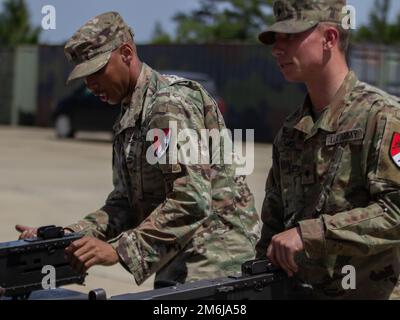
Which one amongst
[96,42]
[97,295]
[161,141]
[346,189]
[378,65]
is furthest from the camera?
[378,65]

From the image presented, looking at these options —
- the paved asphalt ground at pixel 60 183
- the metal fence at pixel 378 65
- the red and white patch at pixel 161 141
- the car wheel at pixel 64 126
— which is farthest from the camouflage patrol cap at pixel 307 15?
the car wheel at pixel 64 126

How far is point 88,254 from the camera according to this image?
2689 millimetres

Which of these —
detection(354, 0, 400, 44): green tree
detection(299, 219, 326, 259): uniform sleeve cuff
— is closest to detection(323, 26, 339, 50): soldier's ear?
detection(299, 219, 326, 259): uniform sleeve cuff

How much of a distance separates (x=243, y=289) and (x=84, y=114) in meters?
17.9

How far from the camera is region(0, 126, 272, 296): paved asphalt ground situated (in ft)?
22.3

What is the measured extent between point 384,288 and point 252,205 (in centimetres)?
83

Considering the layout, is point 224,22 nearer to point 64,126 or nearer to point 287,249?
point 64,126

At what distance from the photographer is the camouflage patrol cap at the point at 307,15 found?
8.11 ft

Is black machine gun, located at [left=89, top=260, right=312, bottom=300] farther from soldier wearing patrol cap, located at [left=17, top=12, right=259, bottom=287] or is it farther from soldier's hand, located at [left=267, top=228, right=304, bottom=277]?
soldier wearing patrol cap, located at [left=17, top=12, right=259, bottom=287]

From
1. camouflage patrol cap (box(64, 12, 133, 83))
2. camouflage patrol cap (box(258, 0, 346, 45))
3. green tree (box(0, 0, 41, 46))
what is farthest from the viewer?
green tree (box(0, 0, 41, 46))

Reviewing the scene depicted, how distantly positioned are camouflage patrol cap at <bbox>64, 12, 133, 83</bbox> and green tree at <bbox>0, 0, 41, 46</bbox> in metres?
31.4

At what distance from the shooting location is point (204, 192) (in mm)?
2818

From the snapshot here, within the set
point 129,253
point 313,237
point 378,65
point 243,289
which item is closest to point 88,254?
point 129,253
